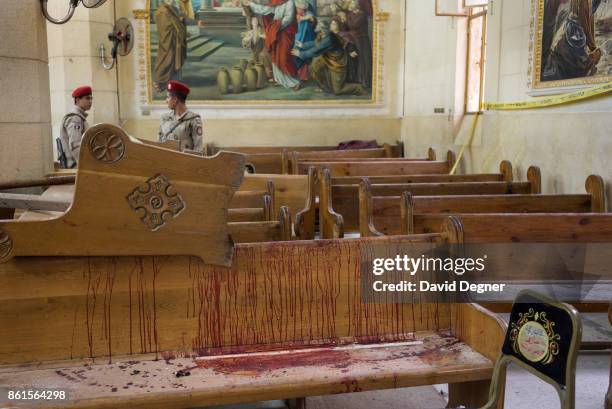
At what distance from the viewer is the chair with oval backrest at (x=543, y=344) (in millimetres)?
1667

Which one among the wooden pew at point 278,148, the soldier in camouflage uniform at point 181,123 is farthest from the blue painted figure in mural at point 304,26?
the soldier in camouflage uniform at point 181,123

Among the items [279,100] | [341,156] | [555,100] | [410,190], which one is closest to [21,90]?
[410,190]

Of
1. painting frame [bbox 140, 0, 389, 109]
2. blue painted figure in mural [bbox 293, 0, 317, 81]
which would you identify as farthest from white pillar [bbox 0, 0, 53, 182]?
blue painted figure in mural [bbox 293, 0, 317, 81]

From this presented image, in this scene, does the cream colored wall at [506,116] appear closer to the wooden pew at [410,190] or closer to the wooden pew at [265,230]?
the wooden pew at [410,190]

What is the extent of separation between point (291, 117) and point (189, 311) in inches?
288

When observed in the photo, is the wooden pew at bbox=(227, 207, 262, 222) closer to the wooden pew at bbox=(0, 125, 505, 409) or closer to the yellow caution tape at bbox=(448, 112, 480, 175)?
the wooden pew at bbox=(0, 125, 505, 409)

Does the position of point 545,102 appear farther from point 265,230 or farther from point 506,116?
point 265,230

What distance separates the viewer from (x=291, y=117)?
9.32 metres

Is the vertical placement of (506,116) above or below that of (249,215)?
above

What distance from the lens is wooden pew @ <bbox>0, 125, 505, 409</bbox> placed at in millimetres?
2010

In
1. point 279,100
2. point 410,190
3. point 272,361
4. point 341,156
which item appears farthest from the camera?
point 279,100

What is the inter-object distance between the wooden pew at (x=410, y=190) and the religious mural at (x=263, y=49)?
4502 mm

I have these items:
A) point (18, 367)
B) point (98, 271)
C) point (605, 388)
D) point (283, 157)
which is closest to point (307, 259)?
point (98, 271)

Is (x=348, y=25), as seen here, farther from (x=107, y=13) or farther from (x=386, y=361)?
(x=386, y=361)
